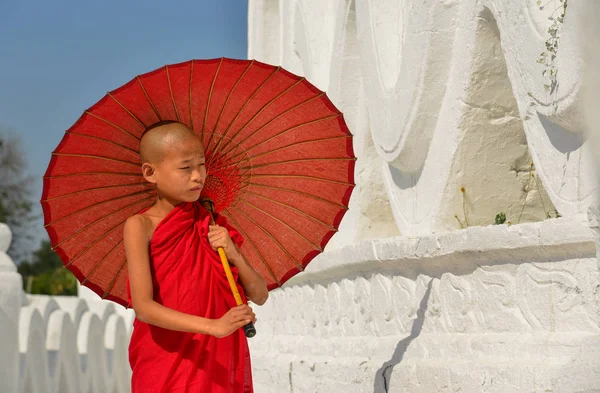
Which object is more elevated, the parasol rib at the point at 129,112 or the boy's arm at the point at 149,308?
the parasol rib at the point at 129,112

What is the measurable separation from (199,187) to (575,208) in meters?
1.39

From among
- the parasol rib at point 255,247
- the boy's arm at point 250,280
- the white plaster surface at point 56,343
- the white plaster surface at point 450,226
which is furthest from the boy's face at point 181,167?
the white plaster surface at point 56,343

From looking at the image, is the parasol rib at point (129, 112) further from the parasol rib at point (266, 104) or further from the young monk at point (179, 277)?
the parasol rib at point (266, 104)

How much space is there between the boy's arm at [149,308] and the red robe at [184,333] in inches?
2.7

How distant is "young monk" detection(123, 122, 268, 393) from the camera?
3.42 meters

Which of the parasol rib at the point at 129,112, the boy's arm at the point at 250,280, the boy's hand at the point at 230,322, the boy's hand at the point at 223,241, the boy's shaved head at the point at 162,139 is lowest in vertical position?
the boy's hand at the point at 230,322

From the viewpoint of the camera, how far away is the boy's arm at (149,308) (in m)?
3.25

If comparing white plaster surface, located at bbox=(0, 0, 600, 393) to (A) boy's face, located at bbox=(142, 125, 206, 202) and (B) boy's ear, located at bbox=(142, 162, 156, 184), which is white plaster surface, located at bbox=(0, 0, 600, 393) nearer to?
(A) boy's face, located at bbox=(142, 125, 206, 202)

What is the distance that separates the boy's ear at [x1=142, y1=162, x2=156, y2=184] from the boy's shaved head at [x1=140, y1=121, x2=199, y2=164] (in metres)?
0.02

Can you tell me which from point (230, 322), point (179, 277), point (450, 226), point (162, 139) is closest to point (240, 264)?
point (179, 277)

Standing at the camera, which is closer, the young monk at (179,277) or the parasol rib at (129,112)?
the young monk at (179,277)

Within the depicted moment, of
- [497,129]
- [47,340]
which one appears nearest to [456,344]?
[497,129]

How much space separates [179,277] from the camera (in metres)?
3.46

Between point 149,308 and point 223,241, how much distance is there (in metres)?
0.35
